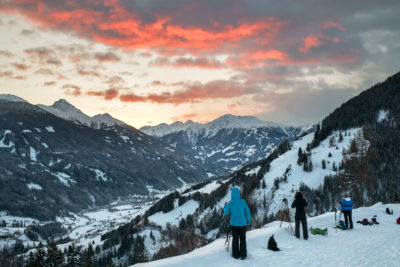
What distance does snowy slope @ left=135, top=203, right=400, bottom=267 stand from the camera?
52.5ft

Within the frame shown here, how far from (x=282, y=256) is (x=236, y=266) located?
3.43m

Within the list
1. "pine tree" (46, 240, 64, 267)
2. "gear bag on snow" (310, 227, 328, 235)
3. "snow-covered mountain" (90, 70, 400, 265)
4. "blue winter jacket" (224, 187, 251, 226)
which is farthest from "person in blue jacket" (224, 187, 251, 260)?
"snow-covered mountain" (90, 70, 400, 265)

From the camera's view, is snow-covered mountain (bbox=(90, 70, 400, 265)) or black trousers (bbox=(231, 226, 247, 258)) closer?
black trousers (bbox=(231, 226, 247, 258))

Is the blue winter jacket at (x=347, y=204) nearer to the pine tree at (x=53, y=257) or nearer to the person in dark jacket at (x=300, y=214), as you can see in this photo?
the person in dark jacket at (x=300, y=214)

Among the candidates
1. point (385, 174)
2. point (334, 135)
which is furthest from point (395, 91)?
point (385, 174)

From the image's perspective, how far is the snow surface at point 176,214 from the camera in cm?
17748

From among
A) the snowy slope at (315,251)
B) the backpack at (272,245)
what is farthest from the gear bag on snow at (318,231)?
the backpack at (272,245)

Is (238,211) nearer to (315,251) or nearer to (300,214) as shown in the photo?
(315,251)

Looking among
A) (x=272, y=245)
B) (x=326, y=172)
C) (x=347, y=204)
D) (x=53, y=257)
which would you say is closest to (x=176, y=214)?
(x=326, y=172)

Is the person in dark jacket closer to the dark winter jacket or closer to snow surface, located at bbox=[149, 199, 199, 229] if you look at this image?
the dark winter jacket

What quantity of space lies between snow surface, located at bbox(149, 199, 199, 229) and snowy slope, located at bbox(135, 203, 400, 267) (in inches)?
6005

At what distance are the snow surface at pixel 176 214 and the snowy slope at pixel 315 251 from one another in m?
153

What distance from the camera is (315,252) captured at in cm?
1819

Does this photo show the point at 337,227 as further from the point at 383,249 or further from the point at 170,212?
the point at 170,212
